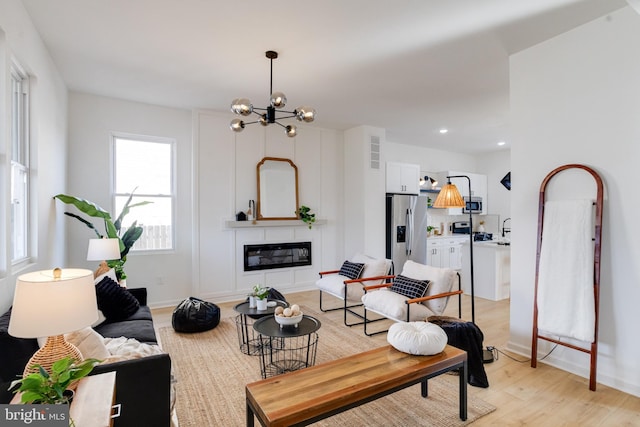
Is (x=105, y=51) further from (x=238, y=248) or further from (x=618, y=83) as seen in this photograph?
(x=618, y=83)

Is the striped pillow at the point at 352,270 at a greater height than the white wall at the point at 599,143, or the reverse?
the white wall at the point at 599,143

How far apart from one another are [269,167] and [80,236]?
2.80m

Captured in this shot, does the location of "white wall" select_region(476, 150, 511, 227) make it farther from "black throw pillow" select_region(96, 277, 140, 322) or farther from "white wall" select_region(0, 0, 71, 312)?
"white wall" select_region(0, 0, 71, 312)

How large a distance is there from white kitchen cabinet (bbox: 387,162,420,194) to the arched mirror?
1.88 meters

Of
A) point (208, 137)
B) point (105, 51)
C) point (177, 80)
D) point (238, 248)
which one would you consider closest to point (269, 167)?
point (208, 137)

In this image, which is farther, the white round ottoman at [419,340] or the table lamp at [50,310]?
the white round ottoman at [419,340]

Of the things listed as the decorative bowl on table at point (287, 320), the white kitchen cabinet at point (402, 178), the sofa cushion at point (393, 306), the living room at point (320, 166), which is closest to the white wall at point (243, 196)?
the living room at point (320, 166)

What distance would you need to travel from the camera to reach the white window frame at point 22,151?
2586 mm

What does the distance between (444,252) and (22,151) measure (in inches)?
278

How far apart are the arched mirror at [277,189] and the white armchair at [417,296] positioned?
7.86 feet

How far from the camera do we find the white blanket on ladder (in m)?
2.61

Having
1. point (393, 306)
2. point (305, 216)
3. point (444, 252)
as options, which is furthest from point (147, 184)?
point (444, 252)

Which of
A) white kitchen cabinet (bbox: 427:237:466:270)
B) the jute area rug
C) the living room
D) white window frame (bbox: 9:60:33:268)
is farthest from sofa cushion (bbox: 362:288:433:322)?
white kitchen cabinet (bbox: 427:237:466:270)

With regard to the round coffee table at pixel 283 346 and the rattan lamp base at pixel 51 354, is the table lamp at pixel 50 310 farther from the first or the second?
the round coffee table at pixel 283 346
